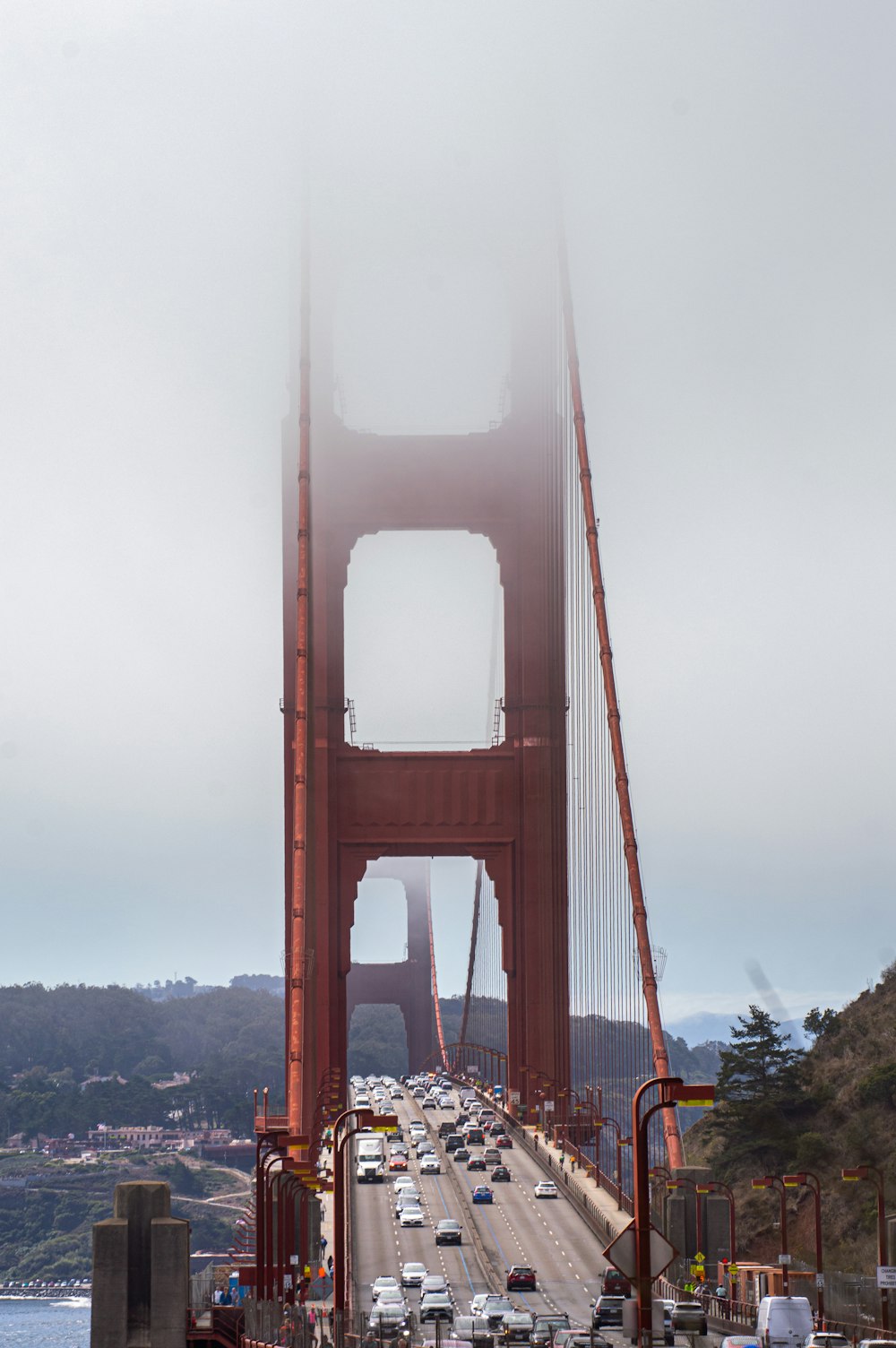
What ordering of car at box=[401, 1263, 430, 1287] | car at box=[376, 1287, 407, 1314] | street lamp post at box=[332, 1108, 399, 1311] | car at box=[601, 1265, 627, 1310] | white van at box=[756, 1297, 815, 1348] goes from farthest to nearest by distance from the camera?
car at box=[401, 1263, 430, 1287] < car at box=[601, 1265, 627, 1310] < car at box=[376, 1287, 407, 1314] < street lamp post at box=[332, 1108, 399, 1311] < white van at box=[756, 1297, 815, 1348]

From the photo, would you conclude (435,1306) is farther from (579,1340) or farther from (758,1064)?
(758,1064)

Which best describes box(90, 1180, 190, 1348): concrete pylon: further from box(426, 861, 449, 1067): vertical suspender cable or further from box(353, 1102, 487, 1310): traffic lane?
box(426, 861, 449, 1067): vertical suspender cable

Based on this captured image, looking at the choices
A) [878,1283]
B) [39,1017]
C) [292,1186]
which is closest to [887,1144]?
[292,1186]

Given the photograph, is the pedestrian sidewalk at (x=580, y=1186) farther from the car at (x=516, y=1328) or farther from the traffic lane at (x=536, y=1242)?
the car at (x=516, y=1328)

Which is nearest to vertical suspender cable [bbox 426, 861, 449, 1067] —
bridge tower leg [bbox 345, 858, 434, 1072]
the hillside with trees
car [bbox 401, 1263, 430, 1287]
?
bridge tower leg [bbox 345, 858, 434, 1072]

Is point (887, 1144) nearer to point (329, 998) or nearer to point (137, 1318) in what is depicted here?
point (329, 998)
